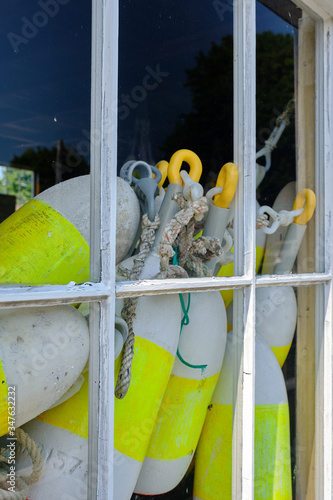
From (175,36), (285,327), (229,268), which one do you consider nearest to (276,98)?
(175,36)

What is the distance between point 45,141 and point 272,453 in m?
0.95

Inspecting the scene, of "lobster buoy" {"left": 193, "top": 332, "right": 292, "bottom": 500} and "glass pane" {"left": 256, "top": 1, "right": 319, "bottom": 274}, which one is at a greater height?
"glass pane" {"left": 256, "top": 1, "right": 319, "bottom": 274}

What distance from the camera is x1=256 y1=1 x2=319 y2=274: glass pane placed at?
1276 millimetres

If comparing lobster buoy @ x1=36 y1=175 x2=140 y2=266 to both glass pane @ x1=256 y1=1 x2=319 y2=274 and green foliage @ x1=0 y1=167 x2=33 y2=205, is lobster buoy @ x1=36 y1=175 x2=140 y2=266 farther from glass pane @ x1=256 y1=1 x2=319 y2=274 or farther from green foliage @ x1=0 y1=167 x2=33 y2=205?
glass pane @ x1=256 y1=1 x2=319 y2=274

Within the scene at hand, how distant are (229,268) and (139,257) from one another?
0.89ft

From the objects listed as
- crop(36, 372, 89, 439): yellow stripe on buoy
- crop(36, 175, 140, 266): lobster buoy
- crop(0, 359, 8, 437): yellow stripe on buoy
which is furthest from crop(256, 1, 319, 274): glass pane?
crop(0, 359, 8, 437): yellow stripe on buoy

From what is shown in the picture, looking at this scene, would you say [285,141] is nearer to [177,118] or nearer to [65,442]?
[177,118]

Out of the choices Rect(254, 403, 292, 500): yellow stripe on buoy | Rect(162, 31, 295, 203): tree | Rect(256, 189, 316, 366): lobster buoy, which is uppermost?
Rect(162, 31, 295, 203): tree

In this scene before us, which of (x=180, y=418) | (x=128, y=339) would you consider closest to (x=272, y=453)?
(x=180, y=418)

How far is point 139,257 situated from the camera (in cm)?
95

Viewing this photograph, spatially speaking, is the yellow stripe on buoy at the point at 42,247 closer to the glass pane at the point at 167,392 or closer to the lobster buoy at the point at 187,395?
the glass pane at the point at 167,392

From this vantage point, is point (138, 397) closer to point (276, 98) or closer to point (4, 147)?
point (4, 147)

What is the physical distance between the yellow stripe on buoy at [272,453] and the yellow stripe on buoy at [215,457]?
0.32 ft

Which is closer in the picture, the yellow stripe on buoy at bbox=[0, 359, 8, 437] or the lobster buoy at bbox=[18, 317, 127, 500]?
the yellow stripe on buoy at bbox=[0, 359, 8, 437]
